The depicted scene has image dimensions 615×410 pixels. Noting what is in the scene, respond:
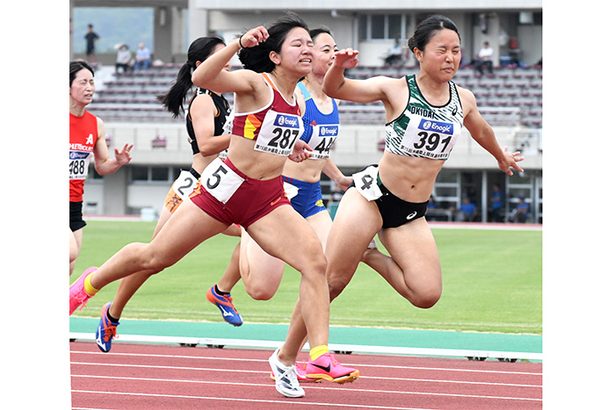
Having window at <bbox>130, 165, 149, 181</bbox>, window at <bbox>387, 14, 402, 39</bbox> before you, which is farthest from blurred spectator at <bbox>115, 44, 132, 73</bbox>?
window at <bbox>387, 14, 402, 39</bbox>

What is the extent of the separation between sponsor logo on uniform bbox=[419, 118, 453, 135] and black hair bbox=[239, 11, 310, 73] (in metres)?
0.84

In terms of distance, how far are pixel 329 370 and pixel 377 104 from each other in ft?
116

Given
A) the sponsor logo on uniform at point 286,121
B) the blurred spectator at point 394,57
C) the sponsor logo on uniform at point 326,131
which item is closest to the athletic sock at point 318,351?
the sponsor logo on uniform at point 286,121

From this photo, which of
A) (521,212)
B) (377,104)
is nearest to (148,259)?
(521,212)

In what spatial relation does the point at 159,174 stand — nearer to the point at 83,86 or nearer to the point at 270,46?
the point at 83,86

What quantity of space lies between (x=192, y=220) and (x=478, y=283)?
1076cm

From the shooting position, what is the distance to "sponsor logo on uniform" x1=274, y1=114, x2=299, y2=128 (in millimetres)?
6801

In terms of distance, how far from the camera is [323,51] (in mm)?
8227

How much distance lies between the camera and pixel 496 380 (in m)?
8.29

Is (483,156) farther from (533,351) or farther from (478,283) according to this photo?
(533,351)

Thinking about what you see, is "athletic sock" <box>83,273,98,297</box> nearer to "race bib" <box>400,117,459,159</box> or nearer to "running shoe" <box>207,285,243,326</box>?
"running shoe" <box>207,285,243,326</box>

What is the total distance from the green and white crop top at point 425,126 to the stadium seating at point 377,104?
1264 inches

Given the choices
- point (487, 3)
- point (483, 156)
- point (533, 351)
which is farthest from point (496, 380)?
point (487, 3)

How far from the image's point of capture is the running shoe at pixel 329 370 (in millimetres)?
6320
